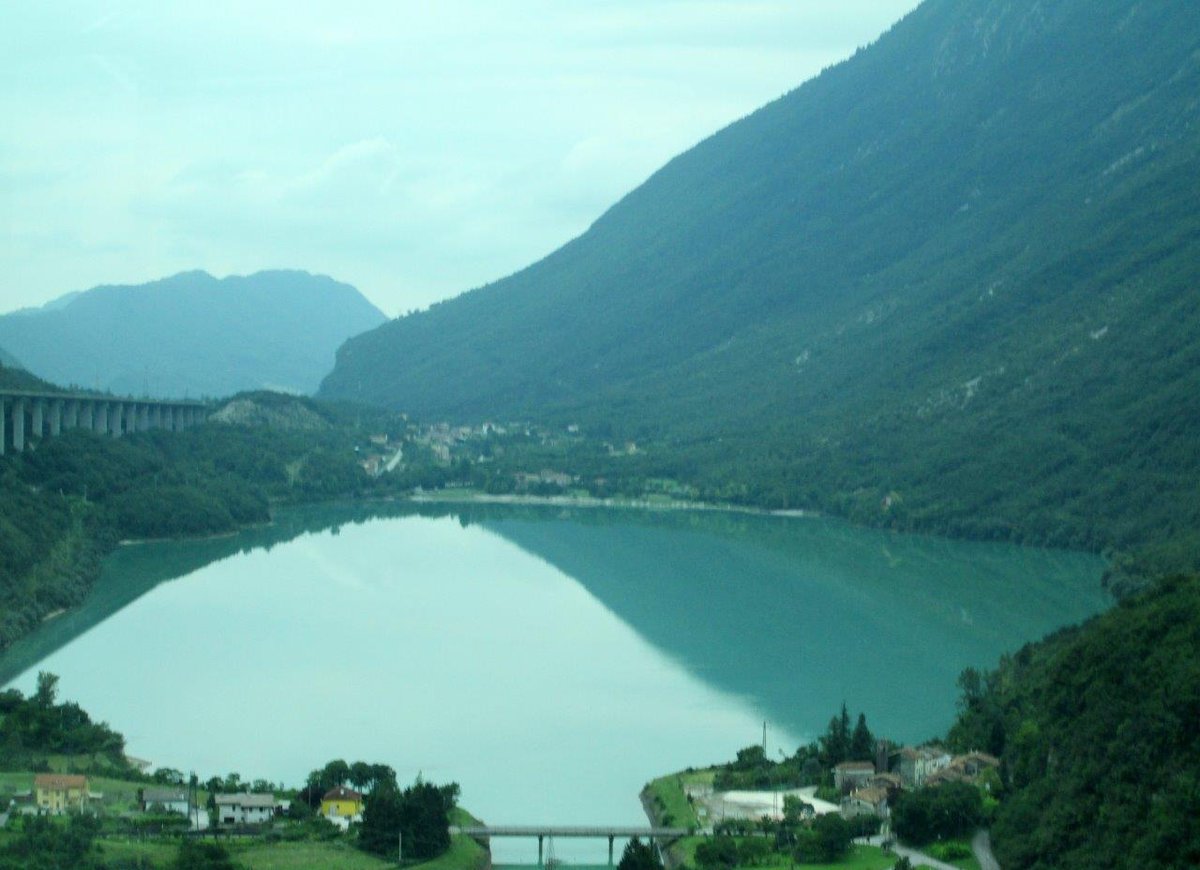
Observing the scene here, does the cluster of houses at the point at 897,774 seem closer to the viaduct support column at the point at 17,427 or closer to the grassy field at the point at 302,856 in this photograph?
the grassy field at the point at 302,856

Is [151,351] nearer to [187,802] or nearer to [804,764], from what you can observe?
[804,764]

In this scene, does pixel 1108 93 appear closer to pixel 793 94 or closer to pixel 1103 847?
pixel 793 94

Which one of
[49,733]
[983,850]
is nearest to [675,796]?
[983,850]

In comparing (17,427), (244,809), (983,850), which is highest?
(17,427)

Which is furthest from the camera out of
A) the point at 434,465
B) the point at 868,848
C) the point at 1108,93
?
the point at 1108,93

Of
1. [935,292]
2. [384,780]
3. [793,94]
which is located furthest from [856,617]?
[793,94]
